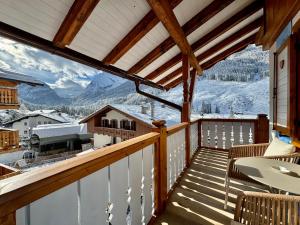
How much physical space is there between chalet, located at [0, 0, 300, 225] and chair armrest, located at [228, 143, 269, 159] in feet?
0.05

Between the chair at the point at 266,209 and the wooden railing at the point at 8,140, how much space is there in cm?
1099

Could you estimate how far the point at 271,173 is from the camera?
1795 mm

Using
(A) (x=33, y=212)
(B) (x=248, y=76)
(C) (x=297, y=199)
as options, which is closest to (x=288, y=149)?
(C) (x=297, y=199)

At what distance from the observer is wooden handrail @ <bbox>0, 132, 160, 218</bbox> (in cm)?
68

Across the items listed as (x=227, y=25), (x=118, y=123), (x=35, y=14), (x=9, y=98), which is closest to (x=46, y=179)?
(x=35, y=14)

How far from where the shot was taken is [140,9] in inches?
119

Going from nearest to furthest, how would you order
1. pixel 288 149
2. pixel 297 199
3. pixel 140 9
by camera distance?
pixel 297 199 < pixel 288 149 < pixel 140 9

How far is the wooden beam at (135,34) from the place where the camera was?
3145 millimetres

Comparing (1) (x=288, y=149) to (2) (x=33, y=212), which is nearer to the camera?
(2) (x=33, y=212)

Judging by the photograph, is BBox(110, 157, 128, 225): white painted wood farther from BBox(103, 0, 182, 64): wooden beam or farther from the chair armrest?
BBox(103, 0, 182, 64): wooden beam

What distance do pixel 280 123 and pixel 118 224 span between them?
3.33 meters

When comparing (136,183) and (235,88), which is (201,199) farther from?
(235,88)

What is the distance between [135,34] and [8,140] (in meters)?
9.72

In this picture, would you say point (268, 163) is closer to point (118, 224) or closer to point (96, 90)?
point (118, 224)
